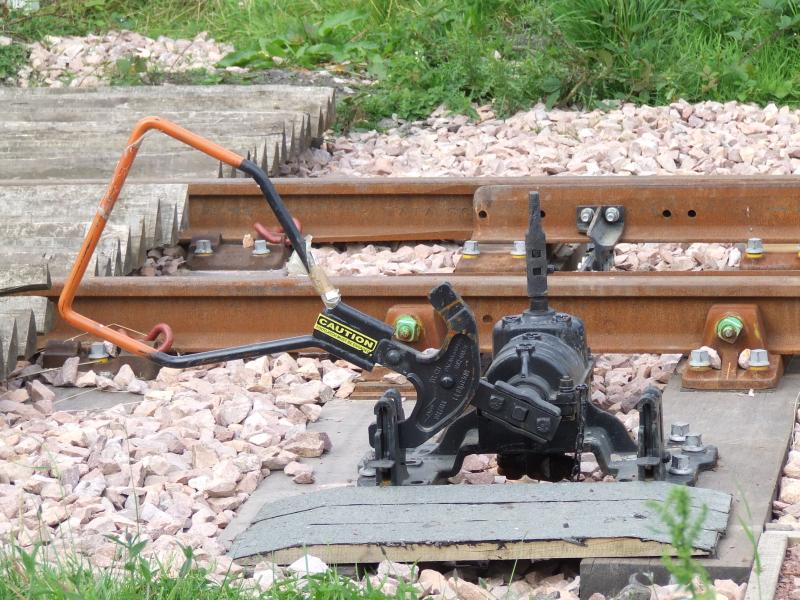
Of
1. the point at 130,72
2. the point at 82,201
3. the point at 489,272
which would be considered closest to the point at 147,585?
the point at 489,272

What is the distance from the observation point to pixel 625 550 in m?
3.02

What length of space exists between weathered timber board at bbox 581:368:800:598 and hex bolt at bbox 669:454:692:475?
0.24 feet

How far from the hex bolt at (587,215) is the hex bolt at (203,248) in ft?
5.66

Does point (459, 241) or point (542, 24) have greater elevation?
point (542, 24)

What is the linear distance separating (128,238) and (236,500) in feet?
7.74

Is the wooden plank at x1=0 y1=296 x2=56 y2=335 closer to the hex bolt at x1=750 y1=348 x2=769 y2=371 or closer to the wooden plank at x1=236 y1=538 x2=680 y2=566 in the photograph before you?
the wooden plank at x1=236 y1=538 x2=680 y2=566

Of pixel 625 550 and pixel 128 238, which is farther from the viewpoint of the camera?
pixel 128 238

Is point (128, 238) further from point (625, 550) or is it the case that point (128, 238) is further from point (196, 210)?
point (625, 550)

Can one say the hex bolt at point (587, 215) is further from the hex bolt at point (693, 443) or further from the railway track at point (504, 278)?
the hex bolt at point (693, 443)

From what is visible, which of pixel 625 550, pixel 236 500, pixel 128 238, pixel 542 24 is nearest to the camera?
pixel 625 550

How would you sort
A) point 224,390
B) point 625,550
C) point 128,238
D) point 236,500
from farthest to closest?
point 128,238 < point 224,390 < point 236,500 < point 625,550

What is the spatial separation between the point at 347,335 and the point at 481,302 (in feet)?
4.26

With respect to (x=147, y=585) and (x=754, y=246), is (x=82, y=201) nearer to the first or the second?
(x=754, y=246)

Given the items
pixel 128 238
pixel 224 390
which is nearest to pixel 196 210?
pixel 128 238
